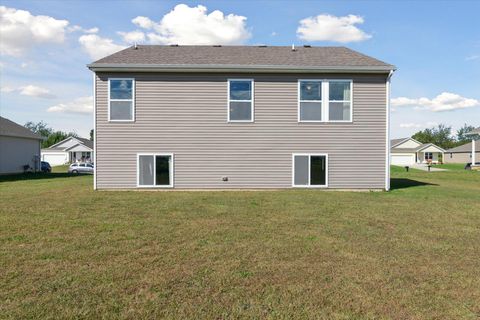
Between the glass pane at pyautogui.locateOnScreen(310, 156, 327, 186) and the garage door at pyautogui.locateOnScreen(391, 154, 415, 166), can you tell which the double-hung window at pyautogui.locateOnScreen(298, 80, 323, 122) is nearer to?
the glass pane at pyautogui.locateOnScreen(310, 156, 327, 186)

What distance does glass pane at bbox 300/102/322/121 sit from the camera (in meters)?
14.1

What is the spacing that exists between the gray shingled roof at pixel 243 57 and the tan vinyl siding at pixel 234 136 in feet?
1.71

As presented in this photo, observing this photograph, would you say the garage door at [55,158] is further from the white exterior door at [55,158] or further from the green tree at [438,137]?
the green tree at [438,137]

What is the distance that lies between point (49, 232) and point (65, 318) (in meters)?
3.83

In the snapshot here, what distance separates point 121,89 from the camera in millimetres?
13922

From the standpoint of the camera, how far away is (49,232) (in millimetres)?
6590

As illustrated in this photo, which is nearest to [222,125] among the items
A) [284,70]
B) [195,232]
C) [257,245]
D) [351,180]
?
[284,70]

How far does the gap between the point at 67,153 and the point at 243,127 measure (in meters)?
48.9

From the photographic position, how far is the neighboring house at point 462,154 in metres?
59.0

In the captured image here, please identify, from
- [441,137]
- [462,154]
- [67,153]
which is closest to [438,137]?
[441,137]

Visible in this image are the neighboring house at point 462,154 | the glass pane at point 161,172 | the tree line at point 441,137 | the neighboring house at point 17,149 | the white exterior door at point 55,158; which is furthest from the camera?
the tree line at point 441,137

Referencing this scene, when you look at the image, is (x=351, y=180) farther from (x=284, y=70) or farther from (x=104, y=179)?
(x=104, y=179)

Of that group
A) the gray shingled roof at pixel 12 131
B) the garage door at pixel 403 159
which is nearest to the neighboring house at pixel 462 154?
the garage door at pixel 403 159

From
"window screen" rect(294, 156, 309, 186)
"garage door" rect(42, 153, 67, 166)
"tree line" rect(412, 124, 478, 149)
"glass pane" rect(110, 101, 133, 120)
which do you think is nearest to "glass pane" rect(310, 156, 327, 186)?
"window screen" rect(294, 156, 309, 186)
